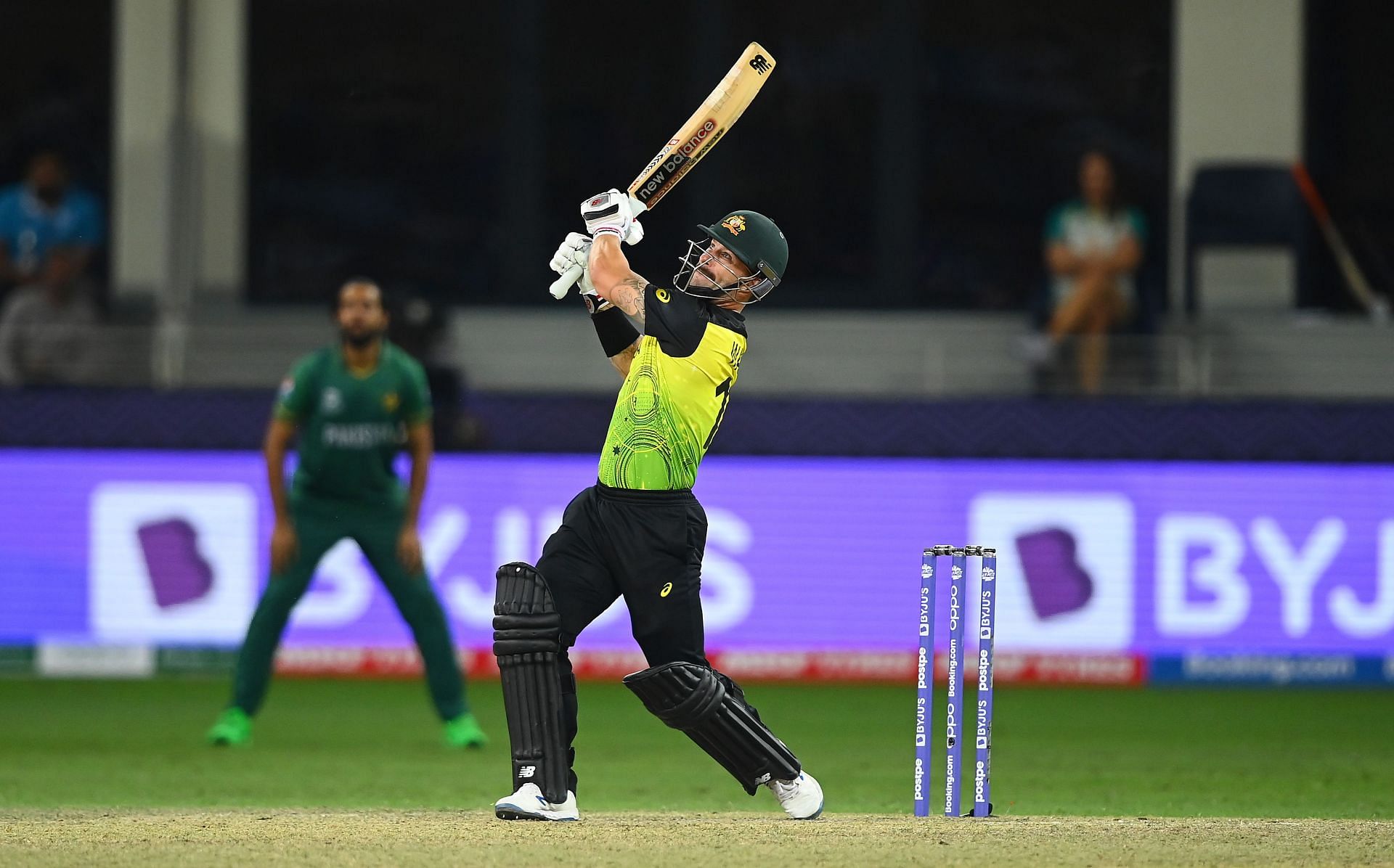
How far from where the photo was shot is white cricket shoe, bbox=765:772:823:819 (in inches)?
257

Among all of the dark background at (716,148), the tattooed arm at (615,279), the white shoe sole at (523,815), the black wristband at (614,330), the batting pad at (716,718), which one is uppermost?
the dark background at (716,148)

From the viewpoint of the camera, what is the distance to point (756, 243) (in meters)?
6.37

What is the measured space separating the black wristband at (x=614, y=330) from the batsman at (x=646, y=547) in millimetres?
18

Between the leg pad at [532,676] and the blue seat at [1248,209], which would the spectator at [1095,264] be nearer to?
the blue seat at [1248,209]

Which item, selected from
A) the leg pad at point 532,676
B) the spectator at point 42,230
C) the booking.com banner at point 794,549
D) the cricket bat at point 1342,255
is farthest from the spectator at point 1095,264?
the leg pad at point 532,676

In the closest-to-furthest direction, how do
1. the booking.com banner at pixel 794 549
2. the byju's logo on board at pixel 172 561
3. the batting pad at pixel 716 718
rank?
the batting pad at pixel 716 718, the booking.com banner at pixel 794 549, the byju's logo on board at pixel 172 561

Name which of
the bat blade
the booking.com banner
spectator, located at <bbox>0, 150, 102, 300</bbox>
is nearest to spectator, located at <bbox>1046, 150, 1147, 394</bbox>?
the booking.com banner

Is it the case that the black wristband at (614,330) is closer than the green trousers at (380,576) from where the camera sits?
Yes

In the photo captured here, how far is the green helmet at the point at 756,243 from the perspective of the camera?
6.36 m

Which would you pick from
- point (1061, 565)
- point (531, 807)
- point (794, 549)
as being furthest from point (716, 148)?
point (531, 807)

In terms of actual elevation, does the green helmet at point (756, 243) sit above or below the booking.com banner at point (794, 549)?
above

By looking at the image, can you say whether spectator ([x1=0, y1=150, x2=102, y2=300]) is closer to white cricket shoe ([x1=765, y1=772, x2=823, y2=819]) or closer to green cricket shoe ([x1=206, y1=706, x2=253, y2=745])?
green cricket shoe ([x1=206, y1=706, x2=253, y2=745])

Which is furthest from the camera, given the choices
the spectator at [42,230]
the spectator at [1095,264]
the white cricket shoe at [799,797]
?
the spectator at [42,230]

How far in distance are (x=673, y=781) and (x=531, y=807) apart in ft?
7.68
